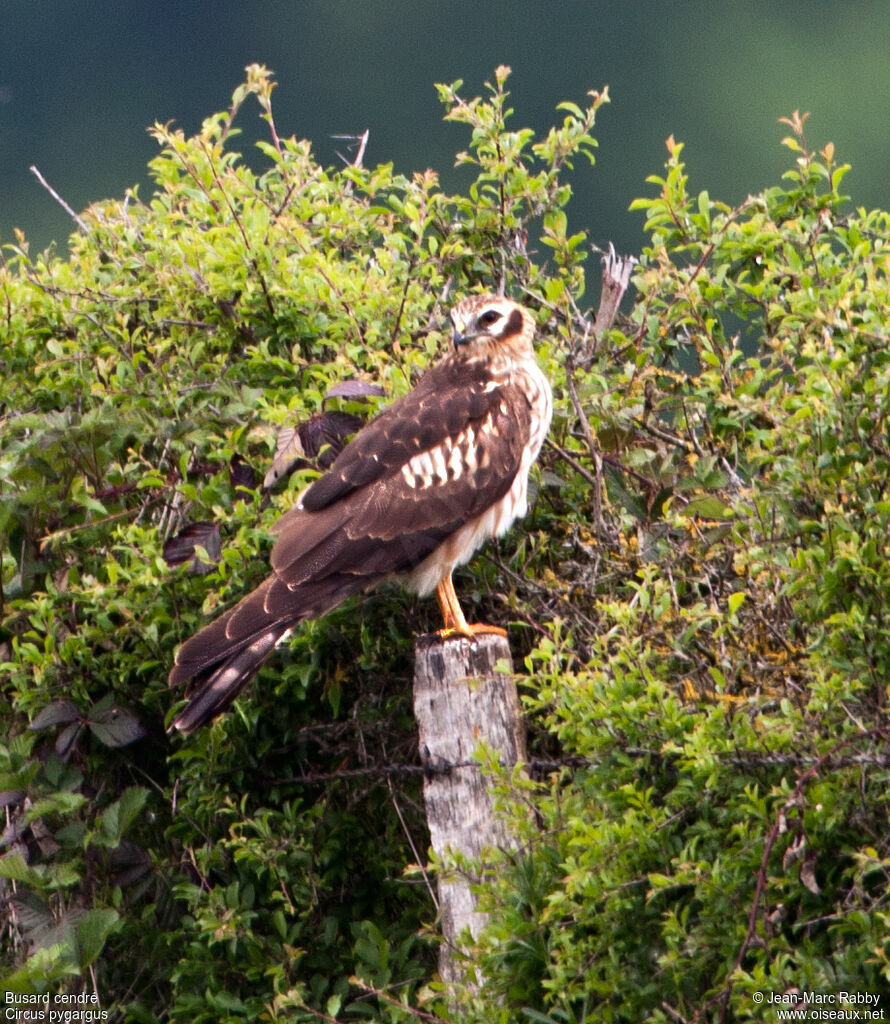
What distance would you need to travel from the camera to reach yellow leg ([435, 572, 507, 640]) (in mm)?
4000

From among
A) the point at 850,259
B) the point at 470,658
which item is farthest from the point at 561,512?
the point at 850,259

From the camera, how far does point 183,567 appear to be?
4.14 metres

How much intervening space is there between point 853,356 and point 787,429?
0.24m

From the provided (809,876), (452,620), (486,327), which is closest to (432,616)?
(452,620)

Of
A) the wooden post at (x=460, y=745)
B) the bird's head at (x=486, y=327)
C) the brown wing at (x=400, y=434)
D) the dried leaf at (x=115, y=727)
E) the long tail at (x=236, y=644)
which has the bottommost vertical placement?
the wooden post at (x=460, y=745)

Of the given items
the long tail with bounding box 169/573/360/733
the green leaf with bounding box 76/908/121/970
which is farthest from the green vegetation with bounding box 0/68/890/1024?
the long tail with bounding box 169/573/360/733

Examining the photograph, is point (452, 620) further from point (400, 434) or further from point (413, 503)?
point (400, 434)

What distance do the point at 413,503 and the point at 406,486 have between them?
59 mm

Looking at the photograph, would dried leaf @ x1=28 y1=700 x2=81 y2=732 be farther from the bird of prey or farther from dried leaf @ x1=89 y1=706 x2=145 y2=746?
the bird of prey

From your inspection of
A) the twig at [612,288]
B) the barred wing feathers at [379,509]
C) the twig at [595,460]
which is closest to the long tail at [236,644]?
the barred wing feathers at [379,509]

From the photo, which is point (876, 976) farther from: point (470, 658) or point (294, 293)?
point (294, 293)

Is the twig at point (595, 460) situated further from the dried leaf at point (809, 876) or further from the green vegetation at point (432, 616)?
the dried leaf at point (809, 876)

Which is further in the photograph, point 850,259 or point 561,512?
point 561,512

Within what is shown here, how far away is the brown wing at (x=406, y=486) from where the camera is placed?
A: 4.00 meters
